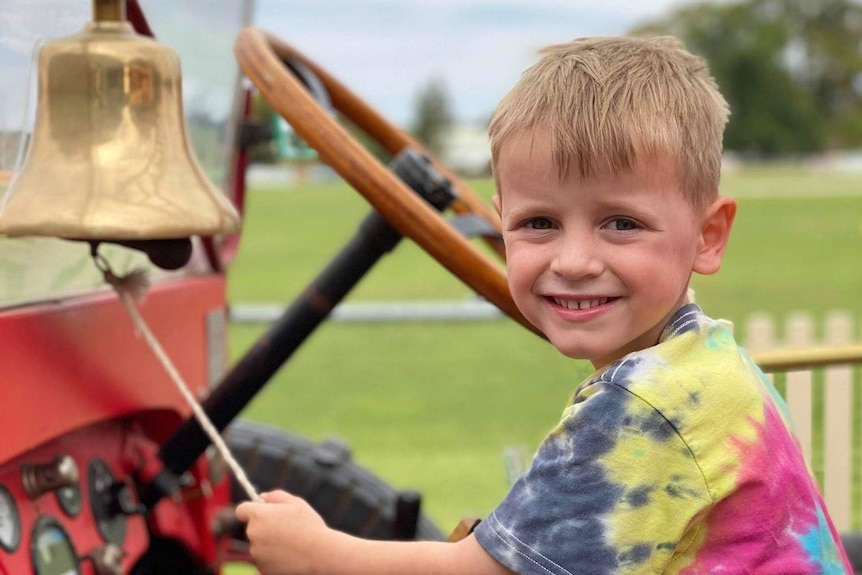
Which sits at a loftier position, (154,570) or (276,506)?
(276,506)

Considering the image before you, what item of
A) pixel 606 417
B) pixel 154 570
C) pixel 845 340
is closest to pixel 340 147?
pixel 606 417

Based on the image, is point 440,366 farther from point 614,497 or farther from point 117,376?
point 614,497

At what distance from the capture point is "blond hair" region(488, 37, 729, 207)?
107cm

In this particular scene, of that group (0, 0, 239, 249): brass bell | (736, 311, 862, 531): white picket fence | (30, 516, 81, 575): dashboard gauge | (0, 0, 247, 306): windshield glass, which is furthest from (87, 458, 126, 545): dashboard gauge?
(736, 311, 862, 531): white picket fence

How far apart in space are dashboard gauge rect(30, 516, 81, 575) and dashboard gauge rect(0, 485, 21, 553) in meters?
0.03

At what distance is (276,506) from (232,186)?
4.08 feet

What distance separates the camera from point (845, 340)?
4.27 meters

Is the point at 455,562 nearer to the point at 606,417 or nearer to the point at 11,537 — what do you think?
the point at 606,417

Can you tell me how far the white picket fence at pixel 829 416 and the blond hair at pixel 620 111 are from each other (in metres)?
1.22

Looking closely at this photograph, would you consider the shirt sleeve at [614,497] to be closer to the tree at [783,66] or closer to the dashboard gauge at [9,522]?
the dashboard gauge at [9,522]

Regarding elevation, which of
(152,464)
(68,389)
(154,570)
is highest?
(68,389)

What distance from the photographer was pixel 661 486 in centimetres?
103

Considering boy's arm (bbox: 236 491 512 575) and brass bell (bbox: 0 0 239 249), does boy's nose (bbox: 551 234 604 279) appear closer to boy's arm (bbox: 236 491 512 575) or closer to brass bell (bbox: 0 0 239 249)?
boy's arm (bbox: 236 491 512 575)

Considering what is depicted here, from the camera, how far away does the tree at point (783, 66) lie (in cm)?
5769
